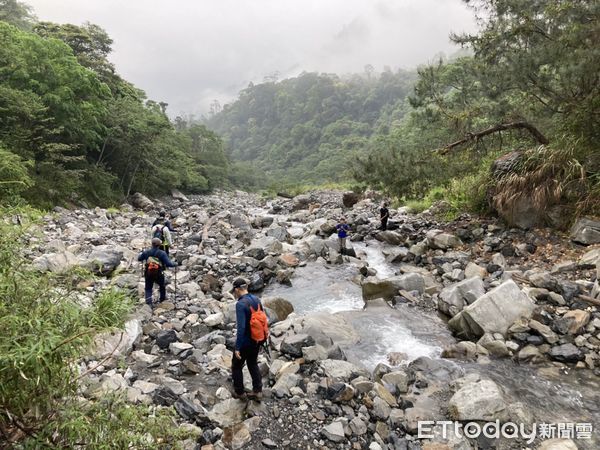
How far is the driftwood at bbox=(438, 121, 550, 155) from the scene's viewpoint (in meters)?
11.8

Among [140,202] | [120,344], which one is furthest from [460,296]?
[140,202]

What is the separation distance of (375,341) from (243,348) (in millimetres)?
3590

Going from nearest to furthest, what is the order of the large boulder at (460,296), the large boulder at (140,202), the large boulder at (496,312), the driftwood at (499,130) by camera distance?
1. the large boulder at (496,312)
2. the large boulder at (460,296)
3. the driftwood at (499,130)
4. the large boulder at (140,202)

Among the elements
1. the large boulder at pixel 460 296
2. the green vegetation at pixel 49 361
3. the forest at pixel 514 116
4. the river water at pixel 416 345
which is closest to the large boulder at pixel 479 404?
the river water at pixel 416 345

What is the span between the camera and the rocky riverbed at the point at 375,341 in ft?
15.6

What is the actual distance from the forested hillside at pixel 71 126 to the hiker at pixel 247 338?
6.63m

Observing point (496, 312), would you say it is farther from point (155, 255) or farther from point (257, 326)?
point (155, 255)

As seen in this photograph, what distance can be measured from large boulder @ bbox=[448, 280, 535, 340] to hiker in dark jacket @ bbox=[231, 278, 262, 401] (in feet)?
15.4

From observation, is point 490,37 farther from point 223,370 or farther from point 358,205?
point 358,205

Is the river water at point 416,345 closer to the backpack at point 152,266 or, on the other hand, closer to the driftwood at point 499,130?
the backpack at point 152,266

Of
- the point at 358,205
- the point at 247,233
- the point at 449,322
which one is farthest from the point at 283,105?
the point at 449,322

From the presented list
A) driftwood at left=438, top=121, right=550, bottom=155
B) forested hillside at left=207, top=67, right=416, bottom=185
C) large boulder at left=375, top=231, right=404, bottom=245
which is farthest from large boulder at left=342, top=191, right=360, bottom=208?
forested hillside at left=207, top=67, right=416, bottom=185

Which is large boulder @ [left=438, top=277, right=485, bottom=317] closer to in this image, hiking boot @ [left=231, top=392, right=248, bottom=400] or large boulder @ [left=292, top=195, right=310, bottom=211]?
hiking boot @ [left=231, top=392, right=248, bottom=400]

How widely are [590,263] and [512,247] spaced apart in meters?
2.33
